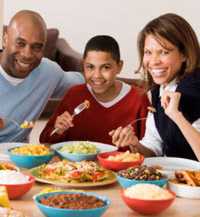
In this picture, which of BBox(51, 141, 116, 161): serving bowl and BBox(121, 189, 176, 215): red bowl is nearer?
BBox(121, 189, 176, 215): red bowl

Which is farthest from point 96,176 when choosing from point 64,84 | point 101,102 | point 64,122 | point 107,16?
point 107,16

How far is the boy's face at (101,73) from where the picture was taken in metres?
2.62

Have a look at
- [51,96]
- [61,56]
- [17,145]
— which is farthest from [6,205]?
[61,56]

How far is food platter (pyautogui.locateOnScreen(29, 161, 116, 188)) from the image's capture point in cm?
173

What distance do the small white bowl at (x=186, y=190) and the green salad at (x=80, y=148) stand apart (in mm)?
486

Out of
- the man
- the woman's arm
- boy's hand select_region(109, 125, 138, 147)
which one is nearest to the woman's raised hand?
the woman's arm

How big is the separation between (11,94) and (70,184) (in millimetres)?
1052

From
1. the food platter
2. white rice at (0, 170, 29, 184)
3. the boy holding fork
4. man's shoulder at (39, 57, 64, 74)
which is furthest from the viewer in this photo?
man's shoulder at (39, 57, 64, 74)

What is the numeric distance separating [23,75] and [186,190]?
49.7 inches

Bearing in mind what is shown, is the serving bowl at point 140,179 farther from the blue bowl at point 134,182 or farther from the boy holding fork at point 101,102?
the boy holding fork at point 101,102

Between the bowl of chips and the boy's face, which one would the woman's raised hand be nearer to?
the bowl of chips

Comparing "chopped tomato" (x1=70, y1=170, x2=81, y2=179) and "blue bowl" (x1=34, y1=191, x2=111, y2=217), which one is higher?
"chopped tomato" (x1=70, y1=170, x2=81, y2=179)

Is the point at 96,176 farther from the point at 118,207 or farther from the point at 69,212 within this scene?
the point at 69,212

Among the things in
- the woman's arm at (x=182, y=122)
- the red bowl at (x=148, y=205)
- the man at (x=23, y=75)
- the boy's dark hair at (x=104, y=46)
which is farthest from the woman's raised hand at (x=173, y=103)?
the man at (x=23, y=75)
